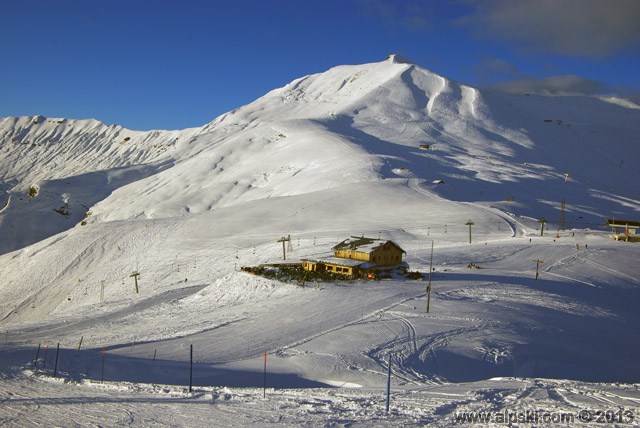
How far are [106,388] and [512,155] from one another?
4798 inches

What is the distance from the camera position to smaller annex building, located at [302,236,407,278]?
4078cm

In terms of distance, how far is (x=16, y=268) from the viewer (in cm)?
6575

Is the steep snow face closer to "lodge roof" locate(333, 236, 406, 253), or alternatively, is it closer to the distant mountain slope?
the distant mountain slope

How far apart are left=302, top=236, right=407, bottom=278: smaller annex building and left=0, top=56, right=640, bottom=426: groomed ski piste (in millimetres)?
2230

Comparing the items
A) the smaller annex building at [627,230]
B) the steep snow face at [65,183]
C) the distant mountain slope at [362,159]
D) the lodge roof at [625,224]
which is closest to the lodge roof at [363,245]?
the smaller annex building at [627,230]

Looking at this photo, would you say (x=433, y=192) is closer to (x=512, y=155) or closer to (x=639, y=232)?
(x=639, y=232)

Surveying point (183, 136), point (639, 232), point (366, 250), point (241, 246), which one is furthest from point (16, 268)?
point (183, 136)

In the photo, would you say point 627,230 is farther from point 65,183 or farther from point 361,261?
point 65,183

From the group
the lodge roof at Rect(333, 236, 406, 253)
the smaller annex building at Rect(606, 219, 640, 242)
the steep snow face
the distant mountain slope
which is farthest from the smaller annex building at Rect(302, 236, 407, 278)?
the steep snow face

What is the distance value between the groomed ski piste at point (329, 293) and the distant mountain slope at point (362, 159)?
2.96 feet

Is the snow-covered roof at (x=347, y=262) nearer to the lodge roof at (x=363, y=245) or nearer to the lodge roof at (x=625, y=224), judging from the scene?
the lodge roof at (x=363, y=245)

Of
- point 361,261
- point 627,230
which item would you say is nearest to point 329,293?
point 361,261

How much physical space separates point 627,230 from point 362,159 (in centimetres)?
4635

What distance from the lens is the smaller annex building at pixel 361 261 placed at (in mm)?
40781
